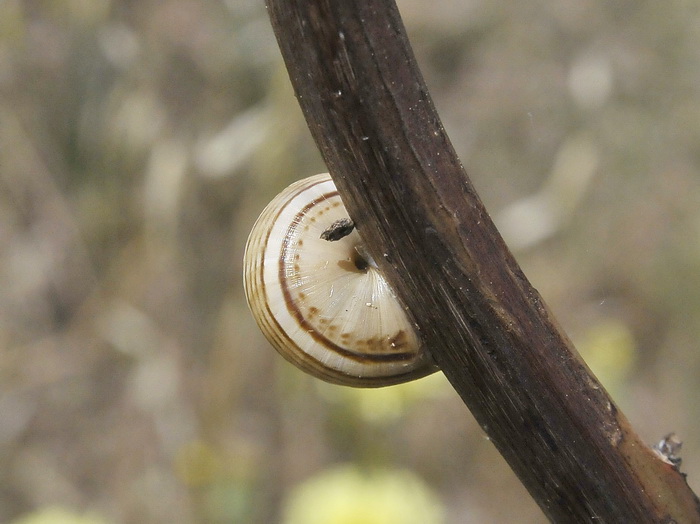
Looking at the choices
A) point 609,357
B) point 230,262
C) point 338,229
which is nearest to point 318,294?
point 338,229

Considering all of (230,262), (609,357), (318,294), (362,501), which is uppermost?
(318,294)

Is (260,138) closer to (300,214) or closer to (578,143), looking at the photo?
(300,214)

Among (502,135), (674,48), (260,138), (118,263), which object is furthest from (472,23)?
(118,263)

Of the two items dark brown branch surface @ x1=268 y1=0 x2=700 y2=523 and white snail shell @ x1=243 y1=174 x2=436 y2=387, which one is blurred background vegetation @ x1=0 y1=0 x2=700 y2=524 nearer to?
white snail shell @ x1=243 y1=174 x2=436 y2=387

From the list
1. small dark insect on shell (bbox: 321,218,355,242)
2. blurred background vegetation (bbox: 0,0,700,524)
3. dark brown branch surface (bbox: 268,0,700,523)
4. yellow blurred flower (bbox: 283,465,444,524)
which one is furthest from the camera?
blurred background vegetation (bbox: 0,0,700,524)

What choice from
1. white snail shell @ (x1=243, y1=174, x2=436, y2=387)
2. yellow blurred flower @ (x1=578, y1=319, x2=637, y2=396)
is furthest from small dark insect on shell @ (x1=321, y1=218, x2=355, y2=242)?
yellow blurred flower @ (x1=578, y1=319, x2=637, y2=396)

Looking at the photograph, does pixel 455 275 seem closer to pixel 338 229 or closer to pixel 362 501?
pixel 338 229
